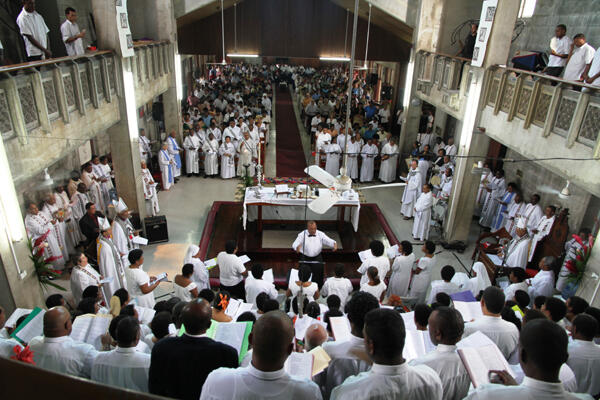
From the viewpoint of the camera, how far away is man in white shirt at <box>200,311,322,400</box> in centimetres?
241

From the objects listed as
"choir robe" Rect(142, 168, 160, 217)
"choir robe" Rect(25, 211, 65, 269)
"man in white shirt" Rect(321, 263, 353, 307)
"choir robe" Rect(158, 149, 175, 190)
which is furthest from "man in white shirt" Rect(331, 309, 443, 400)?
"choir robe" Rect(158, 149, 175, 190)

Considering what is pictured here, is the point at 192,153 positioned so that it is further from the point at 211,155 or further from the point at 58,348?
the point at 58,348

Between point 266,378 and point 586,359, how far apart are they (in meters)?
3.48

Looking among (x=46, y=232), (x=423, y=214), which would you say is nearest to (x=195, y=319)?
(x=46, y=232)

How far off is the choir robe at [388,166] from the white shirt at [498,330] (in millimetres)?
10934

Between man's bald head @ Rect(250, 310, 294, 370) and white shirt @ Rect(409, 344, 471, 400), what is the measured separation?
4.90 ft

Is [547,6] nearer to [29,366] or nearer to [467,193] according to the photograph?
[467,193]

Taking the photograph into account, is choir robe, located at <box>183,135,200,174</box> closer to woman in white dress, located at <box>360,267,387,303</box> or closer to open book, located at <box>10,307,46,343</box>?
woman in white dress, located at <box>360,267,387,303</box>

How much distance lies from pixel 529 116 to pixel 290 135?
14.3 m

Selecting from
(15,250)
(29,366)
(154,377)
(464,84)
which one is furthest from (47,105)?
(464,84)

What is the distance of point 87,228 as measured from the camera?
334 inches

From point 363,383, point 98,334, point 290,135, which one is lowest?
point 290,135

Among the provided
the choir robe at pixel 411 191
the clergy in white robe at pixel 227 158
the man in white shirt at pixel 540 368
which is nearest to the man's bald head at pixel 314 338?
the man in white shirt at pixel 540 368

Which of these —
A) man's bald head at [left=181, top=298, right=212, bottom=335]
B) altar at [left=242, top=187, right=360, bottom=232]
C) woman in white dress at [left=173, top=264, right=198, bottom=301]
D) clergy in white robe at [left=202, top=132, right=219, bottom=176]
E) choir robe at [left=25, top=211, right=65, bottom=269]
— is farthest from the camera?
clergy in white robe at [left=202, top=132, right=219, bottom=176]
